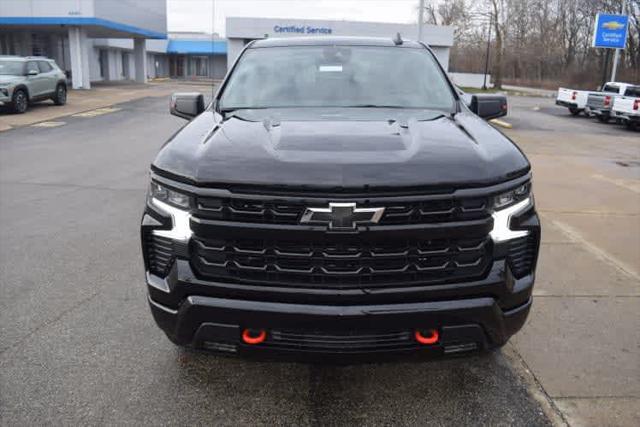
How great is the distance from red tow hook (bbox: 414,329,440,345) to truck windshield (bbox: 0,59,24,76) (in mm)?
19424

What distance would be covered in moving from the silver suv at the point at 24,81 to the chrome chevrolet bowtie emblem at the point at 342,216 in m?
18.6

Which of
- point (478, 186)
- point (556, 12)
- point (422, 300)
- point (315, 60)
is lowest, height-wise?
point (422, 300)

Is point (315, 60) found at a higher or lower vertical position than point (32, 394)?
higher

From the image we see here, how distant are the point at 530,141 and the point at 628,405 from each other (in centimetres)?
1370

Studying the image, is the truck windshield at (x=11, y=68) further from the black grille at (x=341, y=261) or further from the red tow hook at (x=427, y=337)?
the red tow hook at (x=427, y=337)

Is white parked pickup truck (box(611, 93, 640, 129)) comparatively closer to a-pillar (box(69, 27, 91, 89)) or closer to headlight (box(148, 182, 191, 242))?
headlight (box(148, 182, 191, 242))

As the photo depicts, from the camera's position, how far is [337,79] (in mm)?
4027

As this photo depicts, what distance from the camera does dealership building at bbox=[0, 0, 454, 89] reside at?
30344mm

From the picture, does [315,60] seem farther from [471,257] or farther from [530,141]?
[530,141]

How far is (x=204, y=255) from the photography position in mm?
2574

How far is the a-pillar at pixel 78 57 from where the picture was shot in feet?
104

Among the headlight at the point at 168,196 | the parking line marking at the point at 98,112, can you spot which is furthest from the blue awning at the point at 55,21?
the headlight at the point at 168,196

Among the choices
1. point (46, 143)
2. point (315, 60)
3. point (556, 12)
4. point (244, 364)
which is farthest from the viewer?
point (556, 12)

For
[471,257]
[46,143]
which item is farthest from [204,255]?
[46,143]
